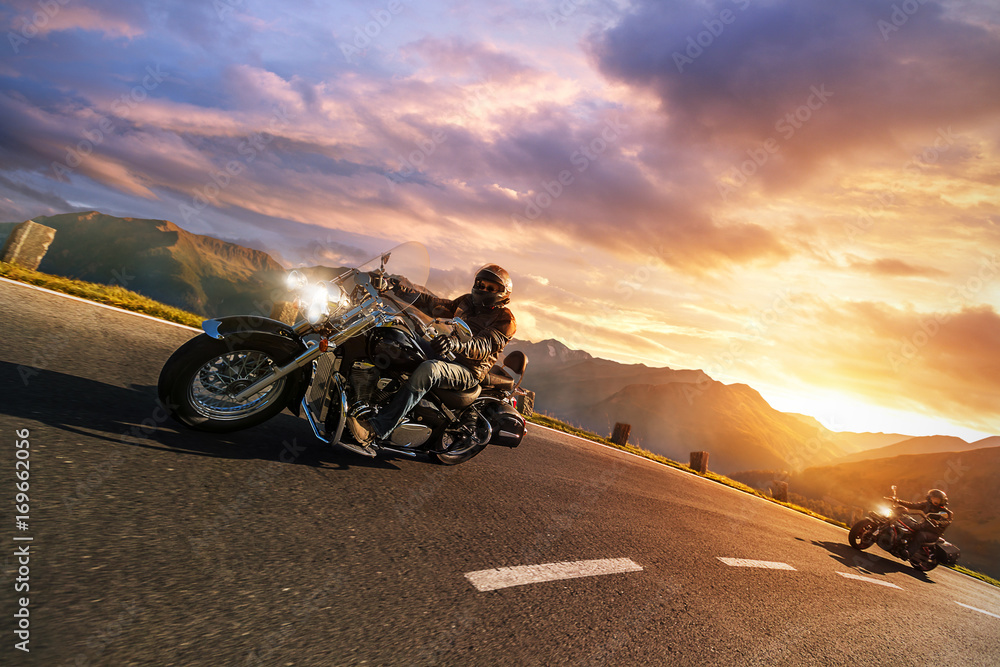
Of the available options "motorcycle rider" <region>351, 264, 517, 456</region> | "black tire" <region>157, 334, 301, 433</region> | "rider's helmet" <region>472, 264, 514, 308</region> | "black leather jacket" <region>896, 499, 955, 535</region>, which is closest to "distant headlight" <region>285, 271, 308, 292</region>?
"black tire" <region>157, 334, 301, 433</region>

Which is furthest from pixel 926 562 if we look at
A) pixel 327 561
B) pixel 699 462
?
pixel 327 561

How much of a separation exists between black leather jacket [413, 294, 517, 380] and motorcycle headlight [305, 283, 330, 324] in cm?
88

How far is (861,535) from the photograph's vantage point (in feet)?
31.2

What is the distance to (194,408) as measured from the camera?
3664mm

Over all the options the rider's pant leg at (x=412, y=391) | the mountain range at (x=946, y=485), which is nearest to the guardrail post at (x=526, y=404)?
the rider's pant leg at (x=412, y=391)

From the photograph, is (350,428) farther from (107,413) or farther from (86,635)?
(86,635)

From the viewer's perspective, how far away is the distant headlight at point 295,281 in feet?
12.9

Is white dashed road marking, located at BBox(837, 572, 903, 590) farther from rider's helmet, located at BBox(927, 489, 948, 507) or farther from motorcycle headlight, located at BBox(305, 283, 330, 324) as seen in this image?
motorcycle headlight, located at BBox(305, 283, 330, 324)

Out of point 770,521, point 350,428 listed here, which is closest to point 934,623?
point 770,521

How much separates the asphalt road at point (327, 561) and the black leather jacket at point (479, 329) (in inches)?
44.8

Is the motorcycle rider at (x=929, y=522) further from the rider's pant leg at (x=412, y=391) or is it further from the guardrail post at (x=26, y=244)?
the guardrail post at (x=26, y=244)

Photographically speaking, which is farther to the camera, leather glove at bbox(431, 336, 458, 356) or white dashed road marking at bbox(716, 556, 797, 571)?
white dashed road marking at bbox(716, 556, 797, 571)

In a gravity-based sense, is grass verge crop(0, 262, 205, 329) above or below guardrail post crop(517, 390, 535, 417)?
above

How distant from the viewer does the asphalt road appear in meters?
1.97
